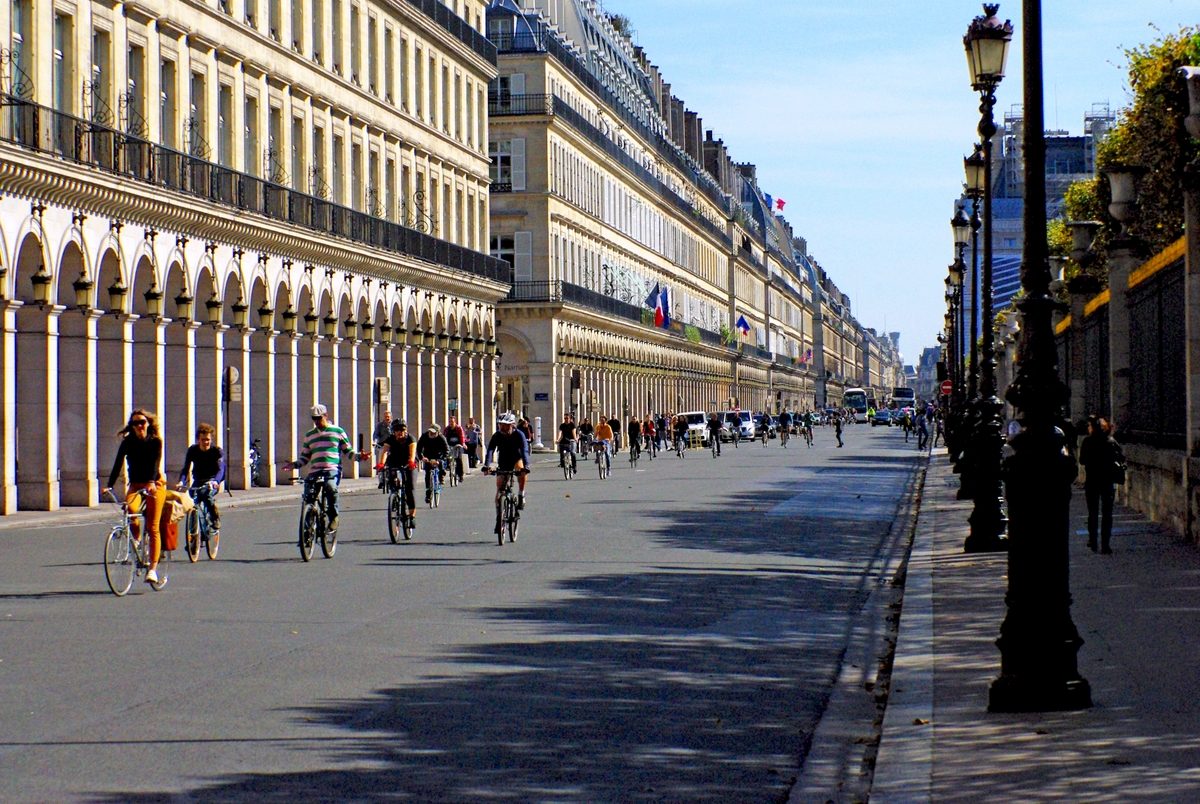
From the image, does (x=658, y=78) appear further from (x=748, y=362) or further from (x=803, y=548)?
(x=803, y=548)

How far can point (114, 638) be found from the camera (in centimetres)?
1348

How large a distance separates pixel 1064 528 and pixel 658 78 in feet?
407

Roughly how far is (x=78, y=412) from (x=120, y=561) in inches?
752

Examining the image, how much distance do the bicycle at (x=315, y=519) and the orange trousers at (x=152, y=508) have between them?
3.05m

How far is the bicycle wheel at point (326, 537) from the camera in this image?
70.7ft

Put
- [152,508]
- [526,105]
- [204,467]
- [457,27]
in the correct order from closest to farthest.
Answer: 1. [152,508]
2. [204,467]
3. [457,27]
4. [526,105]

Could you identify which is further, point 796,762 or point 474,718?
point 474,718

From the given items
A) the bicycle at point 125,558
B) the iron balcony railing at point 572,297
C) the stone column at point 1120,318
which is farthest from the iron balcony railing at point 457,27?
the bicycle at point 125,558

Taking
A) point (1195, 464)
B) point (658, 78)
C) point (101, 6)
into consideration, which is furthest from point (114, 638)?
point (658, 78)

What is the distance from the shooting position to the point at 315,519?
21.5 m

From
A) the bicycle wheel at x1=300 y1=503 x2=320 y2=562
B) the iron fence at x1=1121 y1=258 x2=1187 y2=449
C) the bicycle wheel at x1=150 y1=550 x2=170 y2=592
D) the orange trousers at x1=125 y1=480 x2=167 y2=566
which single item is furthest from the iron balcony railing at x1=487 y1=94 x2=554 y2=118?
the bicycle wheel at x1=150 y1=550 x2=170 y2=592

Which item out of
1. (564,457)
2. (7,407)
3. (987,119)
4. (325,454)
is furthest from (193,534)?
(564,457)

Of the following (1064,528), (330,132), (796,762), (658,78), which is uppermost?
(658,78)

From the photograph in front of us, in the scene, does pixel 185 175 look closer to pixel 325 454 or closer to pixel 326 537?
pixel 325 454
